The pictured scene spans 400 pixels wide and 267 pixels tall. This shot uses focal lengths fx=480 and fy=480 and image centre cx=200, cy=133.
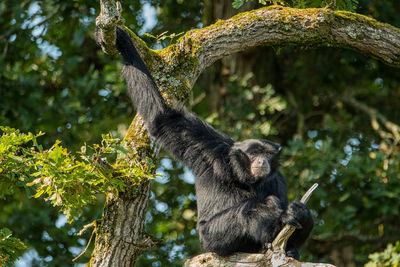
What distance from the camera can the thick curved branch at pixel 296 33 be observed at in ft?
23.5

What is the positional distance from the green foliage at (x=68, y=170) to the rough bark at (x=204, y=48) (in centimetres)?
47

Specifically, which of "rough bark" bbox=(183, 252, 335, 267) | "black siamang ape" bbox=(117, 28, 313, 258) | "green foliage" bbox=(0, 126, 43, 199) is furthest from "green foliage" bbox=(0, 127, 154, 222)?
"rough bark" bbox=(183, 252, 335, 267)

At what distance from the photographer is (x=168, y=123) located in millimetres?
6852

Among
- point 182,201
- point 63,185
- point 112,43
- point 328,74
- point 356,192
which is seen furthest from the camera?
point 328,74

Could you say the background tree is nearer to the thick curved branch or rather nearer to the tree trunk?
the thick curved branch

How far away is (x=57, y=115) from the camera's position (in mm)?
11711

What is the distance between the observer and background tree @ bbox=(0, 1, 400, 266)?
1073 centimetres

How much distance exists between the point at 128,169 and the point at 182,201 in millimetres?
5503

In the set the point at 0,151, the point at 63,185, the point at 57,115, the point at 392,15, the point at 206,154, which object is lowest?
the point at 63,185

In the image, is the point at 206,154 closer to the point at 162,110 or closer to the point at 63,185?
the point at 162,110

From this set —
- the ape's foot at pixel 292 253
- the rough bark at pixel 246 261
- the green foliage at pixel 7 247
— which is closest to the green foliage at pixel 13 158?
the green foliage at pixel 7 247

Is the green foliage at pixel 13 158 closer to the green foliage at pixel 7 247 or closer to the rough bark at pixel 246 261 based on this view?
the green foliage at pixel 7 247

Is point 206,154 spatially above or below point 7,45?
below

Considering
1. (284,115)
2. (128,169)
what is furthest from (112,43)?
(284,115)
